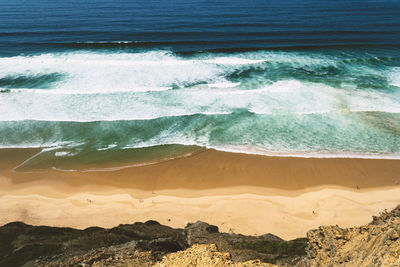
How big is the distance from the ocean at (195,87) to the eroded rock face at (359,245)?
779 centimetres

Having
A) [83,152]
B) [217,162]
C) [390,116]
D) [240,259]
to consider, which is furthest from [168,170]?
Answer: [390,116]

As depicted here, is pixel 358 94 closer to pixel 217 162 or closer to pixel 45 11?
pixel 217 162

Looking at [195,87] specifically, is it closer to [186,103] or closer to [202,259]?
[186,103]

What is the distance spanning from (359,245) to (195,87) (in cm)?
1618

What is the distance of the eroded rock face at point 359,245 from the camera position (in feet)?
12.7

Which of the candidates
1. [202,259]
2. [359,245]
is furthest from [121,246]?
[359,245]

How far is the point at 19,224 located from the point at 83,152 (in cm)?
550

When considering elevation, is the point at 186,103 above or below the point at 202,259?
above

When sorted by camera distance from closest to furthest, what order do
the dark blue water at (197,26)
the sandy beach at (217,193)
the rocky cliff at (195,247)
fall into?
the rocky cliff at (195,247) < the sandy beach at (217,193) < the dark blue water at (197,26)

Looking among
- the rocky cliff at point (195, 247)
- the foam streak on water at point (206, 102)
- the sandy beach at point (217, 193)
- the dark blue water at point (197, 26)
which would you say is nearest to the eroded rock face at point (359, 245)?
the rocky cliff at point (195, 247)

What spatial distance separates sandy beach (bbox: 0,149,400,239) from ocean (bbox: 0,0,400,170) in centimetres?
83

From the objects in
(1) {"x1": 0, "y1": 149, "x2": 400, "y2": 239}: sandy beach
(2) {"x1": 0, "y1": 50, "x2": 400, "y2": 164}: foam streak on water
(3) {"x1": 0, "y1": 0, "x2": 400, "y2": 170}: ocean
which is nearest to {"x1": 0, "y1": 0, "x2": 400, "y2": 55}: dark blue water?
(3) {"x1": 0, "y1": 0, "x2": 400, "y2": 170}: ocean

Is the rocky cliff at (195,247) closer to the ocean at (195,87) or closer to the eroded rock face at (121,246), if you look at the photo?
the eroded rock face at (121,246)

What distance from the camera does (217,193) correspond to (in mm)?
10703
